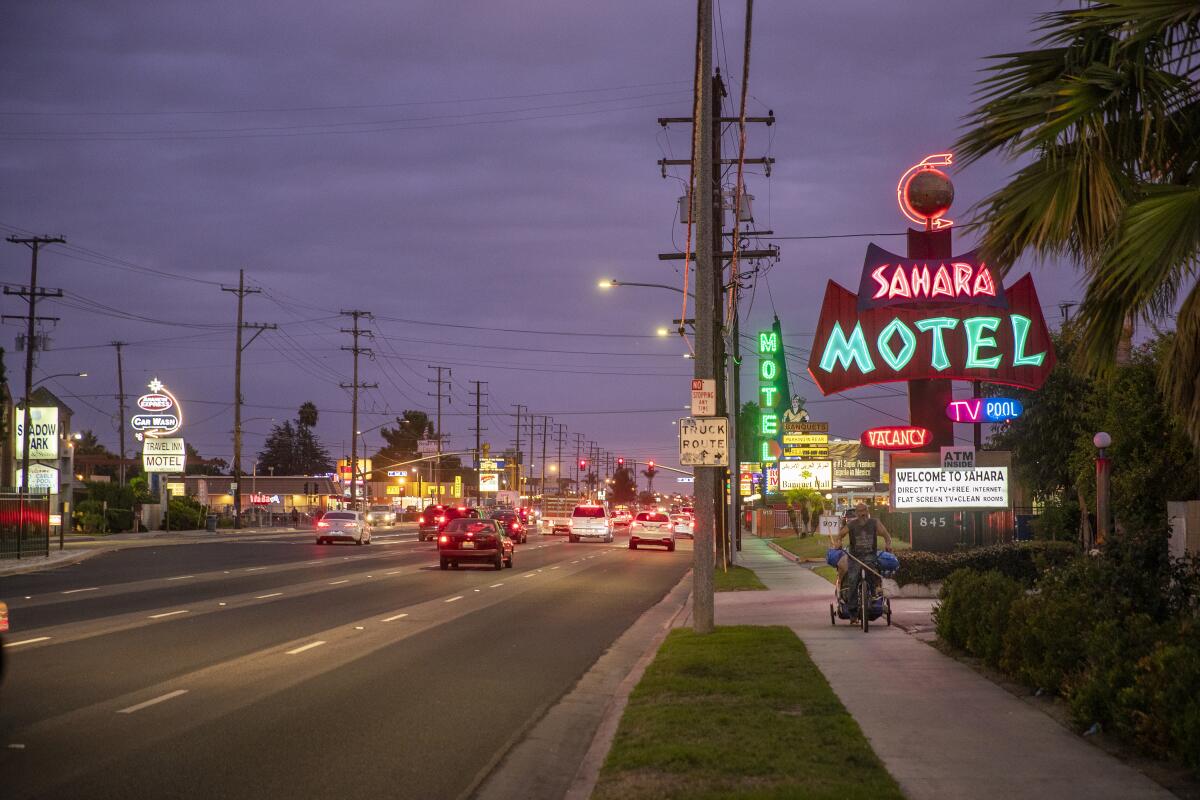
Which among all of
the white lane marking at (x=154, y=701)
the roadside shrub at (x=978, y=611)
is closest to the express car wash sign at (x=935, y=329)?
the roadside shrub at (x=978, y=611)

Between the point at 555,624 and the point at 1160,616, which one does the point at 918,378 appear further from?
the point at 1160,616

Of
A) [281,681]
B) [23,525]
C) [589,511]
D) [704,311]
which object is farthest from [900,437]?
[589,511]

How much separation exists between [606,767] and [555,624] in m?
12.5

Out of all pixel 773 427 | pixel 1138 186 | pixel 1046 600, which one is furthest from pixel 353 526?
pixel 1138 186

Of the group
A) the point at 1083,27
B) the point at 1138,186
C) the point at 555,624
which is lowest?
the point at 555,624

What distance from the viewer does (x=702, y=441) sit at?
56.5 feet

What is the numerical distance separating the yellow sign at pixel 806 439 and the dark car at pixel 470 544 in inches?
1354

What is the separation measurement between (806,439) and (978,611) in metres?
57.2

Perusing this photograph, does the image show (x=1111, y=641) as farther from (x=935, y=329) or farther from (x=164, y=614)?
(x=935, y=329)

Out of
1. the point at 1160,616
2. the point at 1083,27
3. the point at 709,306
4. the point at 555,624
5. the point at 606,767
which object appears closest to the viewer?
the point at 1083,27

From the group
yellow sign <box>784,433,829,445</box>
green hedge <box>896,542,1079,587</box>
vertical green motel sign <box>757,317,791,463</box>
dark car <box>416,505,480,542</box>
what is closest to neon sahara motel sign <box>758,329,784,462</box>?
vertical green motel sign <box>757,317,791,463</box>

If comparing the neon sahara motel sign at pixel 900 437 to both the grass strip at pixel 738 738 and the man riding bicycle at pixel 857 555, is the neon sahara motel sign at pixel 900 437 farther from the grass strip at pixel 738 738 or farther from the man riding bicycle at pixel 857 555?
the grass strip at pixel 738 738

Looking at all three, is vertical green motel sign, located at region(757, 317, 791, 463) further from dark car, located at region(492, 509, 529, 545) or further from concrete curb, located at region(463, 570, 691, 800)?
concrete curb, located at region(463, 570, 691, 800)

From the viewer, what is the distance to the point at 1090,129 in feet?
26.8
